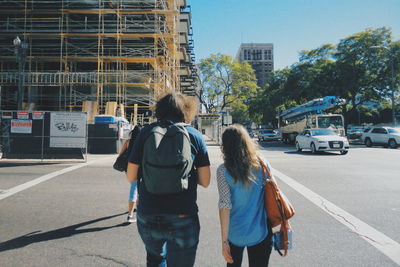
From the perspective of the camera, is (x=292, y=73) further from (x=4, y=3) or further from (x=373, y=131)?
(x=4, y=3)

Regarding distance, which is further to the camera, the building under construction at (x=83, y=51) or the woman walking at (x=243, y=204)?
the building under construction at (x=83, y=51)

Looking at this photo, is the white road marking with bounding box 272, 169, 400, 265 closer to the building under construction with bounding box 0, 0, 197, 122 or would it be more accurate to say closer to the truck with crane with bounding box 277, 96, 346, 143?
the truck with crane with bounding box 277, 96, 346, 143

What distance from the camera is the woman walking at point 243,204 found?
2104mm

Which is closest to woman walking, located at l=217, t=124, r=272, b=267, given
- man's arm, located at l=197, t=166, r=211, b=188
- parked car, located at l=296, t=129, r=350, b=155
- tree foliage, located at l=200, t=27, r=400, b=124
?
man's arm, located at l=197, t=166, r=211, b=188

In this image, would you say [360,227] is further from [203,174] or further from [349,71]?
[349,71]

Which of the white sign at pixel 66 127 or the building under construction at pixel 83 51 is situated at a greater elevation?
the building under construction at pixel 83 51

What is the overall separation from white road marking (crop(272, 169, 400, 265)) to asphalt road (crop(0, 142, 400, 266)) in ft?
0.22

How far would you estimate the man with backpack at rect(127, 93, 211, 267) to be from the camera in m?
1.84

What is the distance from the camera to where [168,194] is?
74.5 inches

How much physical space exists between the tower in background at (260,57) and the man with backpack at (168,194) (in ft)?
459

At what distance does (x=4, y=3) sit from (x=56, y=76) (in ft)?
29.7

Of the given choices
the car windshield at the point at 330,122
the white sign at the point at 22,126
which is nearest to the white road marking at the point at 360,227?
the white sign at the point at 22,126

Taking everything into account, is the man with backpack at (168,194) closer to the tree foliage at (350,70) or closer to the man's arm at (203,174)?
the man's arm at (203,174)

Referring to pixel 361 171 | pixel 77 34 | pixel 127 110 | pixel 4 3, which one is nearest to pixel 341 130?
pixel 361 171
